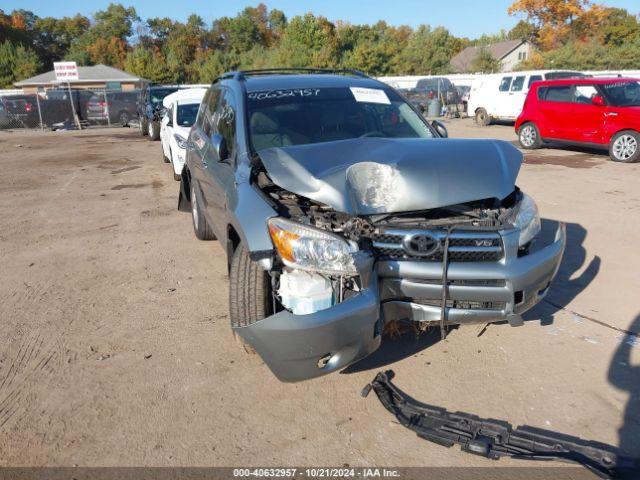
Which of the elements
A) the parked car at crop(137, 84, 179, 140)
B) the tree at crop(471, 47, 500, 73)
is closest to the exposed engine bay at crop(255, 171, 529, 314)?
the parked car at crop(137, 84, 179, 140)

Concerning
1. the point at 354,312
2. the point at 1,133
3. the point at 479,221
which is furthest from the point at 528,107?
the point at 1,133

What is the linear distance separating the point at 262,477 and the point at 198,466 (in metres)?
0.34

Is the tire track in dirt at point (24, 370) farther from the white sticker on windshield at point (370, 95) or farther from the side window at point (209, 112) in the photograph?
the white sticker on windshield at point (370, 95)

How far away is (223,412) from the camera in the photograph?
123 inches

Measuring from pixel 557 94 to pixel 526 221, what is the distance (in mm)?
11360

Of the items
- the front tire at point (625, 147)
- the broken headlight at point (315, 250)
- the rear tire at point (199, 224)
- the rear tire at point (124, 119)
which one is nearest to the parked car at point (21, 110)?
the rear tire at point (124, 119)

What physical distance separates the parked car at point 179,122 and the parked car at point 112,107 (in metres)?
17.0

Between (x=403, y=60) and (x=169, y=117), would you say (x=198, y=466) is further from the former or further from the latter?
(x=403, y=60)

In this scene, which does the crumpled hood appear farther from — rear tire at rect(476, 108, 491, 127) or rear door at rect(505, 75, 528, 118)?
rear tire at rect(476, 108, 491, 127)

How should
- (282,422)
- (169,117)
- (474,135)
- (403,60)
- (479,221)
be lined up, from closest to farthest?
(282,422) → (479,221) → (169,117) → (474,135) → (403,60)

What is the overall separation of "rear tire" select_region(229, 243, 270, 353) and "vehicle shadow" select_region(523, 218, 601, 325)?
7.10 ft

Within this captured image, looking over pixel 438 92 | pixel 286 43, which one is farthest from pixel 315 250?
pixel 286 43

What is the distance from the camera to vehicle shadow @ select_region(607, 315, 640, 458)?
2779 mm

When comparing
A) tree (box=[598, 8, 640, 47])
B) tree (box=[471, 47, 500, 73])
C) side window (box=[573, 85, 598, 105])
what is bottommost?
side window (box=[573, 85, 598, 105])
